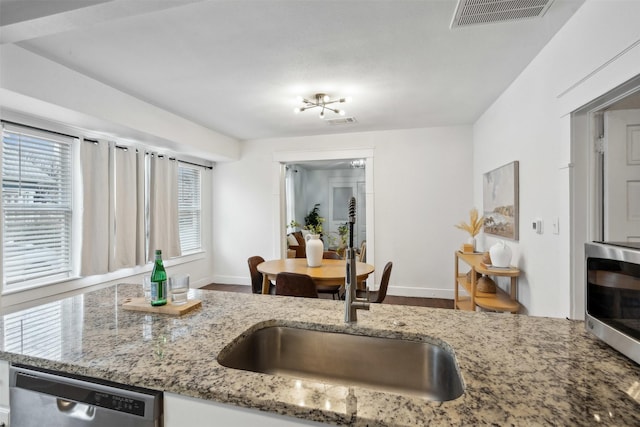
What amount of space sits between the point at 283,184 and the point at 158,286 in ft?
12.1

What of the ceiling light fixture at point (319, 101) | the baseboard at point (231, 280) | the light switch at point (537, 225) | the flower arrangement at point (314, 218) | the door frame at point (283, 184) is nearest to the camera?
the light switch at point (537, 225)

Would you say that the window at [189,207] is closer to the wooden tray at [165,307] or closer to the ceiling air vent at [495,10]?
the wooden tray at [165,307]

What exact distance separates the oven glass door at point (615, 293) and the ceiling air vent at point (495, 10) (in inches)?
58.6

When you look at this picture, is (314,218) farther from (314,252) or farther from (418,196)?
(314,252)

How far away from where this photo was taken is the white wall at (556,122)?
58.6 inches

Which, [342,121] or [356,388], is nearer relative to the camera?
[356,388]

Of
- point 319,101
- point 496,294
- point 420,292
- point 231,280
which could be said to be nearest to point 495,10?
point 319,101

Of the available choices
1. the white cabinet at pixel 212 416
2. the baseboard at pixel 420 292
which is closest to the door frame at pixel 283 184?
the baseboard at pixel 420 292

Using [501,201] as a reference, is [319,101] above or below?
above

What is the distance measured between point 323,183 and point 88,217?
18.7 feet

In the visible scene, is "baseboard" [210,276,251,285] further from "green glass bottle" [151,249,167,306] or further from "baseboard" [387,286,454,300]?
"green glass bottle" [151,249,167,306]

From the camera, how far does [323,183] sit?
8.21 meters

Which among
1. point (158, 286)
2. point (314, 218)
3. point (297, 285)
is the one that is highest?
point (314, 218)

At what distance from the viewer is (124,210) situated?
3.57 meters
